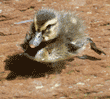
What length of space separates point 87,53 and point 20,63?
114 centimetres

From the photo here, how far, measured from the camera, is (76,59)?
212 cm

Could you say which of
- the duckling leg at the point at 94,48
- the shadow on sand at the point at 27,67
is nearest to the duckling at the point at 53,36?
the shadow on sand at the point at 27,67

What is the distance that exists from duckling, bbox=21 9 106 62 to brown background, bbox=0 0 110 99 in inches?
7.8

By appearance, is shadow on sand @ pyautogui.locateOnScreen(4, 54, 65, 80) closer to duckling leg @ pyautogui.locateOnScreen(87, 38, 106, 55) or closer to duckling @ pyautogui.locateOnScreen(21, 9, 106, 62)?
duckling @ pyautogui.locateOnScreen(21, 9, 106, 62)

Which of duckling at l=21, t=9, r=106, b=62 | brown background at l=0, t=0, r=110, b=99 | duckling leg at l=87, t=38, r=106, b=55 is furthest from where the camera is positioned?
duckling leg at l=87, t=38, r=106, b=55

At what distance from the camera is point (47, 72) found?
1897mm

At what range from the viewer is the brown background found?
67.9 inches

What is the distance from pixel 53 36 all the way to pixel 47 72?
572 millimetres

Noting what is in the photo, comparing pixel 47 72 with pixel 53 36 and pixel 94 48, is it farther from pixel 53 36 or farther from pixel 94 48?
pixel 94 48

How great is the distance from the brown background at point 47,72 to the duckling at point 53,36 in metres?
0.20

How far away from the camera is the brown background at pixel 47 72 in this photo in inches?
67.9

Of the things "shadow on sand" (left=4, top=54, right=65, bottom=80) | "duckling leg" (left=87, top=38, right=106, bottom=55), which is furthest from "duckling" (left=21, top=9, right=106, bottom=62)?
"duckling leg" (left=87, top=38, right=106, bottom=55)

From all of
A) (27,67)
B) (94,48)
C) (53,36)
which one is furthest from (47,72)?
(94,48)

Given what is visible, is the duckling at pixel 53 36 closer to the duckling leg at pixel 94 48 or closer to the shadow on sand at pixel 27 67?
the shadow on sand at pixel 27 67
